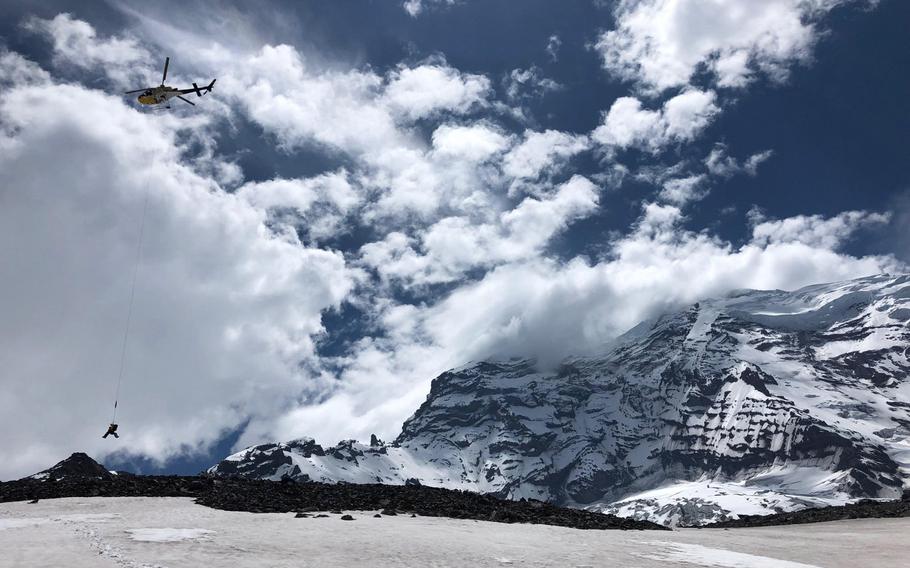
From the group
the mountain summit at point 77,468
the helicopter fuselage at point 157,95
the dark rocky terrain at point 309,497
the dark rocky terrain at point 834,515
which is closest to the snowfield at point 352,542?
the dark rocky terrain at point 309,497

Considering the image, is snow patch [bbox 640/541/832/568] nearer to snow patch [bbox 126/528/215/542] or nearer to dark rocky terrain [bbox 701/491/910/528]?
snow patch [bbox 126/528/215/542]

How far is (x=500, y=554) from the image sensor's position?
78.3 ft

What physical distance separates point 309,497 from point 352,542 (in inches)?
568

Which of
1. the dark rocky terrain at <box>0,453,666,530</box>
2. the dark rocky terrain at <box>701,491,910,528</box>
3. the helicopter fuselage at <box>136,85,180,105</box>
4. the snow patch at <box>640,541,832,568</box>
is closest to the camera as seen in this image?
the snow patch at <box>640,541,832,568</box>

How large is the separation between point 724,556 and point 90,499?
2995cm

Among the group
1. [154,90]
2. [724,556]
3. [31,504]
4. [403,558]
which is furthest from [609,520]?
[154,90]

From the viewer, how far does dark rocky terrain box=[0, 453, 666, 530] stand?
→ 115 feet

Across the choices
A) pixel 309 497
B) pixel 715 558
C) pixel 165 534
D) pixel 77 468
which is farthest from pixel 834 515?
pixel 77 468

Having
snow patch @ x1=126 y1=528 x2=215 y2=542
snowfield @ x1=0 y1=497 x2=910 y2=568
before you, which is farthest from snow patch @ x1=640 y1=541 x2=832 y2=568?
snow patch @ x1=126 y1=528 x2=215 y2=542

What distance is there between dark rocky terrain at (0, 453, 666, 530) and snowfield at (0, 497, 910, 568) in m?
2.19

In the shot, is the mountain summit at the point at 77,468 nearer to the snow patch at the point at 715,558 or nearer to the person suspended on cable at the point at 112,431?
the person suspended on cable at the point at 112,431

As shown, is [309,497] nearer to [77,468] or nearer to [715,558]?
[715,558]

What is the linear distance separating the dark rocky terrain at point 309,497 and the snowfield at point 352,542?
219cm

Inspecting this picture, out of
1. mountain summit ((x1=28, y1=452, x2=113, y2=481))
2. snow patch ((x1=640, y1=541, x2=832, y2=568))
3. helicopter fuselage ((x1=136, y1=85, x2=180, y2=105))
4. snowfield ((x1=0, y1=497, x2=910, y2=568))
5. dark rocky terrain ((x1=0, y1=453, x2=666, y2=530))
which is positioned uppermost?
helicopter fuselage ((x1=136, y1=85, x2=180, y2=105))
